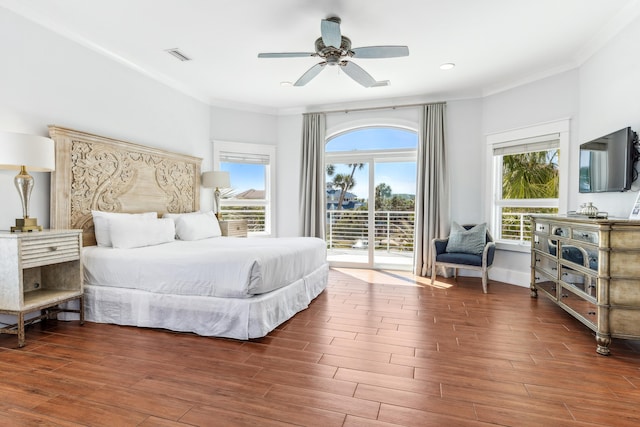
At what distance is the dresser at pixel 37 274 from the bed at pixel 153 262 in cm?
16

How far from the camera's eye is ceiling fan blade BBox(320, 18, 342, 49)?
9.29ft

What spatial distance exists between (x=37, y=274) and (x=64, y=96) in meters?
1.75

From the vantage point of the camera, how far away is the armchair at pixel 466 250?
4527mm

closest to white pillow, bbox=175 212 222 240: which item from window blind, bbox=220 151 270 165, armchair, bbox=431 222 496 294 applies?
window blind, bbox=220 151 270 165

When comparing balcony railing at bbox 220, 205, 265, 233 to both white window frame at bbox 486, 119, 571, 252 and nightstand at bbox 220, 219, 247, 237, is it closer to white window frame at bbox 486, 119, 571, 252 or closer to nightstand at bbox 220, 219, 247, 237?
nightstand at bbox 220, 219, 247, 237

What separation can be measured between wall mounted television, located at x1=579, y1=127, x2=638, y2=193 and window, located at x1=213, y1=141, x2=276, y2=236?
444 centimetres

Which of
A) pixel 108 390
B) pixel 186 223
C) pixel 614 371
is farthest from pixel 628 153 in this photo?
pixel 186 223

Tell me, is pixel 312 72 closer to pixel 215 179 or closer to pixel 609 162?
pixel 215 179

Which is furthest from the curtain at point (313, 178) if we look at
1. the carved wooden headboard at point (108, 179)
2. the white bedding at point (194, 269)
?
the white bedding at point (194, 269)

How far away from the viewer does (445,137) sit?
17.7 feet

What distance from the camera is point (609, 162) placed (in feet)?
10.6

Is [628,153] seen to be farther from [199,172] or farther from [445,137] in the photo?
[199,172]

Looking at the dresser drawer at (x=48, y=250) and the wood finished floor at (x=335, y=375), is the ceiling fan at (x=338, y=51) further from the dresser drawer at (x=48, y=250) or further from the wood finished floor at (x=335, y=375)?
the wood finished floor at (x=335, y=375)

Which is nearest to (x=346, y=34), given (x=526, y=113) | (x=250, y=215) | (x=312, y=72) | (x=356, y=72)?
(x=356, y=72)
